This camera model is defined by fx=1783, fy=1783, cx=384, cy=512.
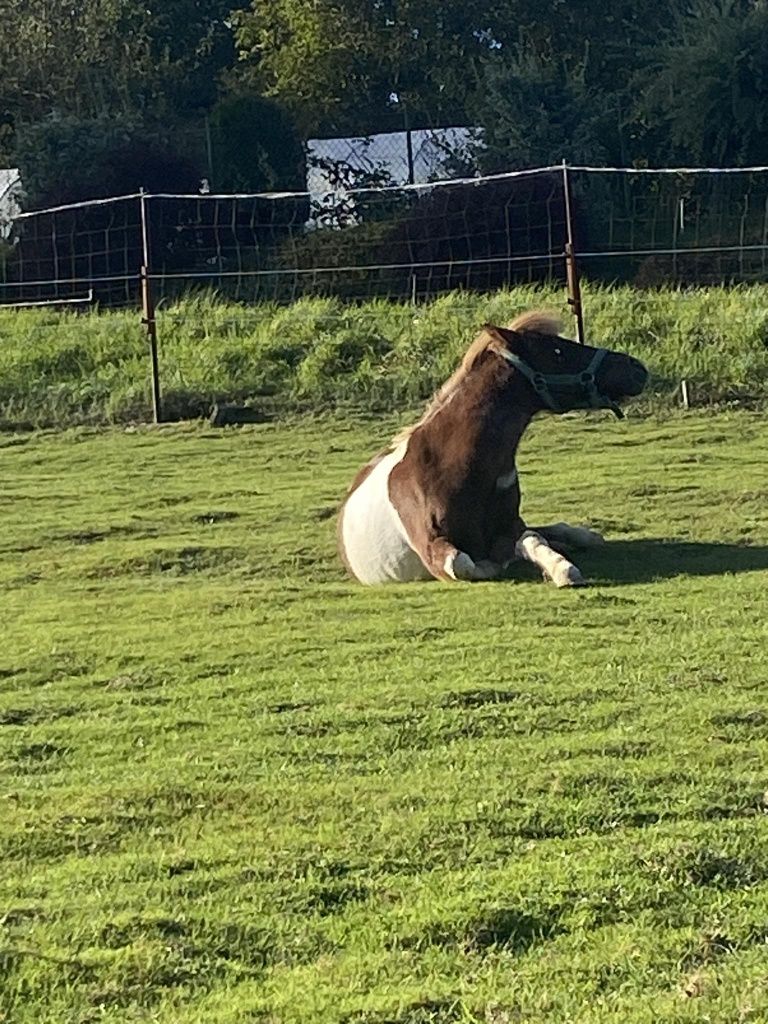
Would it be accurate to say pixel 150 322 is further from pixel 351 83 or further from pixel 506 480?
Answer: pixel 351 83

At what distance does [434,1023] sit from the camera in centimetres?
374

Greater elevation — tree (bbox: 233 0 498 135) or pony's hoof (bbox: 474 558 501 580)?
tree (bbox: 233 0 498 135)

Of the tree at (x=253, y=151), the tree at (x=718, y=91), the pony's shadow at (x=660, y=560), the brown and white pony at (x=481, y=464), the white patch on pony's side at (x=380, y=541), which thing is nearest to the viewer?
the pony's shadow at (x=660, y=560)

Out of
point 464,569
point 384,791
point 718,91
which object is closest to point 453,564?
point 464,569

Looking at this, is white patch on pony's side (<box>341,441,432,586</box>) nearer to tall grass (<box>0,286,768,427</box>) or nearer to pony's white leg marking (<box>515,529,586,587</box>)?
pony's white leg marking (<box>515,529,586,587</box>)

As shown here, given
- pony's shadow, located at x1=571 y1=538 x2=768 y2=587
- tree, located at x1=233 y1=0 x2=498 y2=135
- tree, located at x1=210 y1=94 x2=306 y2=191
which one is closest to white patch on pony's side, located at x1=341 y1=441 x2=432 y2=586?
pony's shadow, located at x1=571 y1=538 x2=768 y2=587

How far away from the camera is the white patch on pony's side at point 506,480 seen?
995 cm

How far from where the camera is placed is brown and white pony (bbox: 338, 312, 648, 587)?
9.88 meters

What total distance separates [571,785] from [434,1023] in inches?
66.1

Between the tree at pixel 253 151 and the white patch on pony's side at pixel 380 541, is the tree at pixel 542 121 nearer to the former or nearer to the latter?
the tree at pixel 253 151

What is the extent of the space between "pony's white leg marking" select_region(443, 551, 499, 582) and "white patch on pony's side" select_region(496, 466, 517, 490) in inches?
18.2

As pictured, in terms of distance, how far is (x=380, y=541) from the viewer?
33.4 ft

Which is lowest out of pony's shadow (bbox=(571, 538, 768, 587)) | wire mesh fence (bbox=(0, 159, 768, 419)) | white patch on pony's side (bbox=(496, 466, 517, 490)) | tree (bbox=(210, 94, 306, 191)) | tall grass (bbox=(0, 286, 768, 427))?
pony's shadow (bbox=(571, 538, 768, 587))

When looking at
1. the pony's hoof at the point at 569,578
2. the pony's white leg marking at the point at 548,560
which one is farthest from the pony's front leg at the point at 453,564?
the pony's hoof at the point at 569,578
